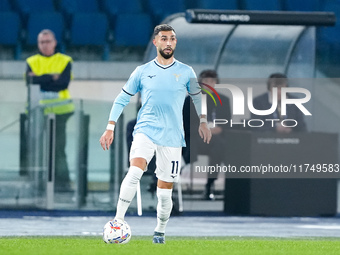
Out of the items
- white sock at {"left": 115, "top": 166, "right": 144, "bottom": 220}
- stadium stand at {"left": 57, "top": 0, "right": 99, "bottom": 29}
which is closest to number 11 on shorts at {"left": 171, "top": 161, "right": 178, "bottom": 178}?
white sock at {"left": 115, "top": 166, "right": 144, "bottom": 220}

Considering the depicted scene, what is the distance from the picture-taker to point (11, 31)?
21969 millimetres

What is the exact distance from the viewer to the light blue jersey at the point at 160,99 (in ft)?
26.2

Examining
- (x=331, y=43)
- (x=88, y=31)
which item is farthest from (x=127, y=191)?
(x=88, y=31)

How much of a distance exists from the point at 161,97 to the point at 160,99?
2cm

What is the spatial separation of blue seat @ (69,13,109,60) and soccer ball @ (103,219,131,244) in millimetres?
14652

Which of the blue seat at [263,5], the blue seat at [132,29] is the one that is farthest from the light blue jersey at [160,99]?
the blue seat at [132,29]

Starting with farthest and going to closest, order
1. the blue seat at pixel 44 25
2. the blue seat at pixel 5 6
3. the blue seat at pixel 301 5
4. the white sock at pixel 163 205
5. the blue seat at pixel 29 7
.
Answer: the blue seat at pixel 5 6 → the blue seat at pixel 29 7 → the blue seat at pixel 44 25 → the blue seat at pixel 301 5 → the white sock at pixel 163 205

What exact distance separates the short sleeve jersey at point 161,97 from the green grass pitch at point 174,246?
85cm

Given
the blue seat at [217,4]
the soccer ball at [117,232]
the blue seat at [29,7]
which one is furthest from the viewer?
the blue seat at [217,4]

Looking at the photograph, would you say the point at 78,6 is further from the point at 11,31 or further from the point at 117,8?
the point at 11,31

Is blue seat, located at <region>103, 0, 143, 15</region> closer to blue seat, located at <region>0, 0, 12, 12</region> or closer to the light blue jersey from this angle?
blue seat, located at <region>0, 0, 12, 12</region>

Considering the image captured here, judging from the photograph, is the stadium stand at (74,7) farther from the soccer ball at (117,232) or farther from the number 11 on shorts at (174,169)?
the soccer ball at (117,232)

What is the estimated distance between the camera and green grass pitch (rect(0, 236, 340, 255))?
7.38m

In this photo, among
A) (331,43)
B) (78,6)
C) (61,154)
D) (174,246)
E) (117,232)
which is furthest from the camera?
(78,6)
